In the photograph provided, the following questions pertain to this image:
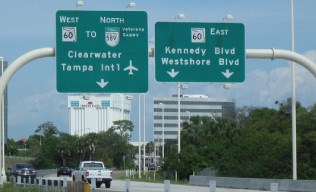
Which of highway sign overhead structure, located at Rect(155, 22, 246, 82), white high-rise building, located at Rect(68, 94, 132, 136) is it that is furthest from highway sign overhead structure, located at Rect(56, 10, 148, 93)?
white high-rise building, located at Rect(68, 94, 132, 136)

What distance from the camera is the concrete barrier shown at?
4647 cm

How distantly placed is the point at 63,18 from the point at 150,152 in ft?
514

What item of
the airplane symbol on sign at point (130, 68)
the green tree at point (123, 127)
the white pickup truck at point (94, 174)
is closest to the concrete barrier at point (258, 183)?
the white pickup truck at point (94, 174)

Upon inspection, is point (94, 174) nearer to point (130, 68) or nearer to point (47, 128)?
point (130, 68)

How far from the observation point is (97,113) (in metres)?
178

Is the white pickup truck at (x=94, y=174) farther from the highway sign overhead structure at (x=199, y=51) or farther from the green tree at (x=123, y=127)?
the green tree at (x=123, y=127)

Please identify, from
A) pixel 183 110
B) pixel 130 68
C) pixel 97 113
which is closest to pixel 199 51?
pixel 130 68

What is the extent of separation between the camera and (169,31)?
80.7 feet

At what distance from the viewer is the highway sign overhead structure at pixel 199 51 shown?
24609 mm

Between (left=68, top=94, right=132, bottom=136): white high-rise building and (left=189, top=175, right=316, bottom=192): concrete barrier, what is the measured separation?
351 ft

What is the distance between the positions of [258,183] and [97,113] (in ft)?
411

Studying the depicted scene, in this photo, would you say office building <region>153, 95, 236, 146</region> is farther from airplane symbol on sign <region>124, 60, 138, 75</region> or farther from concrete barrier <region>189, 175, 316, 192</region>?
airplane symbol on sign <region>124, 60, 138, 75</region>

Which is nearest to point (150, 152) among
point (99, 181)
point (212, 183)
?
point (99, 181)

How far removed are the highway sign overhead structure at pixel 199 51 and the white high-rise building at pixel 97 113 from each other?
144 meters
